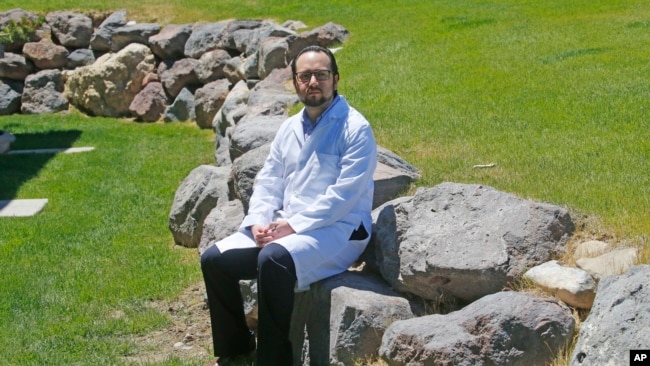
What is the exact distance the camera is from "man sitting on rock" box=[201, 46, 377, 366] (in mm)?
4969

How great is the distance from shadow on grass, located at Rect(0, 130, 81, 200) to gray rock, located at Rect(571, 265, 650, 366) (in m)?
7.85

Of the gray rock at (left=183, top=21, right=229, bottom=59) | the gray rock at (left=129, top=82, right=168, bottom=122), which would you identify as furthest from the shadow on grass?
the gray rock at (left=183, top=21, right=229, bottom=59)

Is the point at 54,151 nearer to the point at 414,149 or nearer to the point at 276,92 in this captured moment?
the point at 276,92

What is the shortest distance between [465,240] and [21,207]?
20.8ft

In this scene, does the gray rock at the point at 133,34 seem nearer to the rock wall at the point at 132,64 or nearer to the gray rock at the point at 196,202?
the rock wall at the point at 132,64

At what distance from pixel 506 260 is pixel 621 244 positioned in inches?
24.3

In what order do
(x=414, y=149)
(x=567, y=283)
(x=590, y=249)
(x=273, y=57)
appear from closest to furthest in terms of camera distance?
(x=567, y=283) → (x=590, y=249) → (x=414, y=149) → (x=273, y=57)

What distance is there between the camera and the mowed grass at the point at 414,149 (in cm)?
625

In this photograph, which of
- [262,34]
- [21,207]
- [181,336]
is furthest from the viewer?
[262,34]

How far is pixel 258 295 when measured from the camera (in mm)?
4973

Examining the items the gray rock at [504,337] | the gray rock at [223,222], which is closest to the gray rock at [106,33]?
the gray rock at [223,222]

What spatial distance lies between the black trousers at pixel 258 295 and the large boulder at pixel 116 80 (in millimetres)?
11833

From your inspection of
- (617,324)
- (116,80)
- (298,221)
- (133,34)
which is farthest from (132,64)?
(617,324)

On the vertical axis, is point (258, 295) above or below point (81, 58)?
above
